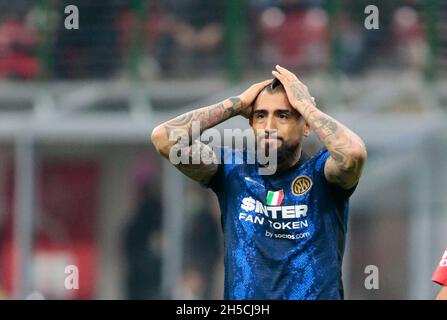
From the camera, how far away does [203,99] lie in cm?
1527

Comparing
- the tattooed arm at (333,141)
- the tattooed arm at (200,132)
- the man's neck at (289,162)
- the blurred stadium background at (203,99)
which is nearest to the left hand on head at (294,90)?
the tattooed arm at (333,141)

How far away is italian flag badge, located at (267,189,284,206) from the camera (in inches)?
265

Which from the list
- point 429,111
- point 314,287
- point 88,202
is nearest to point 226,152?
point 314,287

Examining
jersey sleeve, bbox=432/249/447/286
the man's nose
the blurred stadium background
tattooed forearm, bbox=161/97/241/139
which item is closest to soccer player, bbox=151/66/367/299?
the man's nose

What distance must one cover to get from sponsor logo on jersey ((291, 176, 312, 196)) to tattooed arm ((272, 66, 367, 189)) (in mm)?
107

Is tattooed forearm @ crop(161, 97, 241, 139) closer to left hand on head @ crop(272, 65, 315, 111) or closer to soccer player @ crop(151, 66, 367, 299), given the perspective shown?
soccer player @ crop(151, 66, 367, 299)

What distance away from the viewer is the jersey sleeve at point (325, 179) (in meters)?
6.67

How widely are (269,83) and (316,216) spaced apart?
2.37 feet

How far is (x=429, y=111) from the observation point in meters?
14.6

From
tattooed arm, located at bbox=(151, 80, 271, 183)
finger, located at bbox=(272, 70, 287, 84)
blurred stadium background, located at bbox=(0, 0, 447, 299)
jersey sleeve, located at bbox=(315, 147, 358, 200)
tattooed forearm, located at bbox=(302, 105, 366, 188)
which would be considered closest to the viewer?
tattooed forearm, located at bbox=(302, 105, 366, 188)

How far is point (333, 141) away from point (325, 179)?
0.20 metres

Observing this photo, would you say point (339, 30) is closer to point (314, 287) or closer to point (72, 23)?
point (72, 23)

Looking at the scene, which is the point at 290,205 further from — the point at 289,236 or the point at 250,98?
the point at 250,98

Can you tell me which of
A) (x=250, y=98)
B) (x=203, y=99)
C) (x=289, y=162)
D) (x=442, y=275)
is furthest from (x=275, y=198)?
(x=203, y=99)
